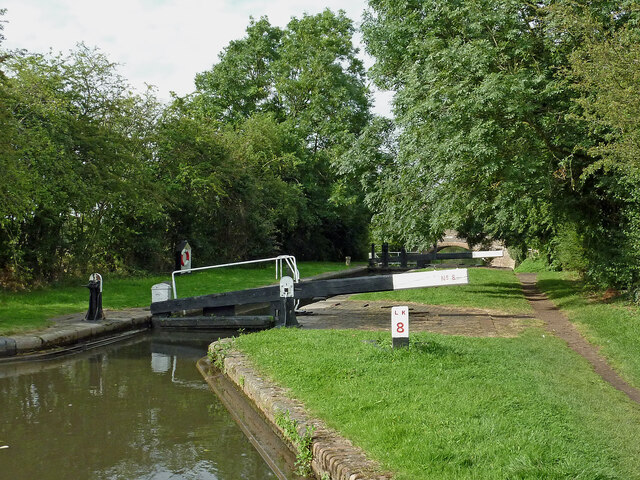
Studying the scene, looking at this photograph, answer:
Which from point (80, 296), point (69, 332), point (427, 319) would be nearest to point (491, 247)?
point (427, 319)

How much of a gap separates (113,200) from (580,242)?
548 inches

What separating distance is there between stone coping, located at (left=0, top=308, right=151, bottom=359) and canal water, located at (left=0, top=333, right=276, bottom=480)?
60cm

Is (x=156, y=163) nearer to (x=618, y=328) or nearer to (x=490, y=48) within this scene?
(x=490, y=48)

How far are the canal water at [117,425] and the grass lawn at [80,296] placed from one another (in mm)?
2787

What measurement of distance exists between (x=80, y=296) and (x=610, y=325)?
498 inches

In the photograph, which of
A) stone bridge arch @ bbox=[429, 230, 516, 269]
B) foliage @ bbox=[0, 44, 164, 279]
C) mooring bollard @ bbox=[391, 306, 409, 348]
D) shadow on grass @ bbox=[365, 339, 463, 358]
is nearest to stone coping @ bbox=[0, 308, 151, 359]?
foliage @ bbox=[0, 44, 164, 279]

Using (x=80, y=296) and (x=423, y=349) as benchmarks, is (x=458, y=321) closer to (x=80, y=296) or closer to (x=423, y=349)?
(x=423, y=349)

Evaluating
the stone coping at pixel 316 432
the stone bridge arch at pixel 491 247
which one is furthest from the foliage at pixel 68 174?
the stone bridge arch at pixel 491 247

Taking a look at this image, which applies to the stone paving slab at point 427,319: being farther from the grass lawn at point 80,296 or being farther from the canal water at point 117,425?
the grass lawn at point 80,296

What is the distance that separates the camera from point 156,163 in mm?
24656

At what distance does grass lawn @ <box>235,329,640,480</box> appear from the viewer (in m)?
4.12

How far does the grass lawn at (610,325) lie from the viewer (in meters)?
8.41

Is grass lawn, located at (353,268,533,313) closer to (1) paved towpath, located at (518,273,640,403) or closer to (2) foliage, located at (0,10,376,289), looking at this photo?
(1) paved towpath, located at (518,273,640,403)

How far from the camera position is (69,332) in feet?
35.6
